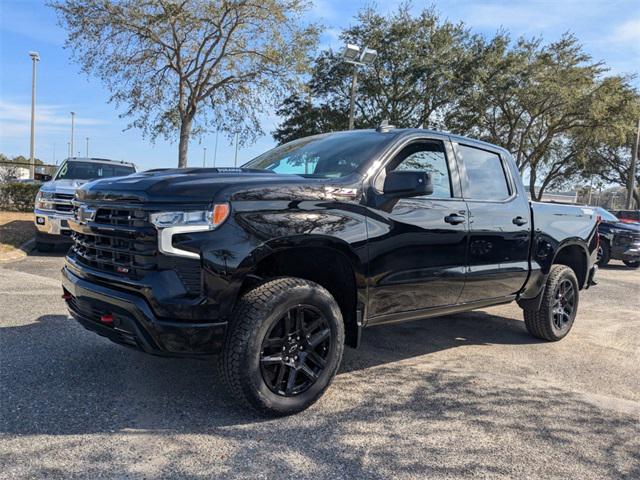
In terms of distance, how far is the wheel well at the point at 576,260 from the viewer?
19.1 ft

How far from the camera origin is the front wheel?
2992 mm

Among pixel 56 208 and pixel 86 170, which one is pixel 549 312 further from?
pixel 86 170

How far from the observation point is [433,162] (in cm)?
431

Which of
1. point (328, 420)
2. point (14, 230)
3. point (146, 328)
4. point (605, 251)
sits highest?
point (146, 328)

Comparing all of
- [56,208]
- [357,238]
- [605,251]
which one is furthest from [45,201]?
[605,251]

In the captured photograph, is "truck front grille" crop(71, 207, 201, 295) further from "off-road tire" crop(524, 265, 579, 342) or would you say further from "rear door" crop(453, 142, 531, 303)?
"off-road tire" crop(524, 265, 579, 342)

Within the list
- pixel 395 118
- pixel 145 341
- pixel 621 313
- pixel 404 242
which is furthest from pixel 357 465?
pixel 395 118

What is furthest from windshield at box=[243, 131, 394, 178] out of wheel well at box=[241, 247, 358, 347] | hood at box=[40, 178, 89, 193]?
hood at box=[40, 178, 89, 193]

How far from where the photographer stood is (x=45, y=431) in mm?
2887

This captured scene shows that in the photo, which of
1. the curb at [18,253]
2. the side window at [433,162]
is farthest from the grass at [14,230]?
Result: the side window at [433,162]

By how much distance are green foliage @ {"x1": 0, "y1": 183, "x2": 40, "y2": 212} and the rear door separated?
13.6m

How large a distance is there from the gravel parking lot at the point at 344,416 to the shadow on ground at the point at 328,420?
1 cm

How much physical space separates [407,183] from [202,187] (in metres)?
1.36

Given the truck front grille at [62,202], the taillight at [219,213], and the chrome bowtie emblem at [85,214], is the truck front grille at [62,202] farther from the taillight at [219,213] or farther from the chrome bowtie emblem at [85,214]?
the taillight at [219,213]
